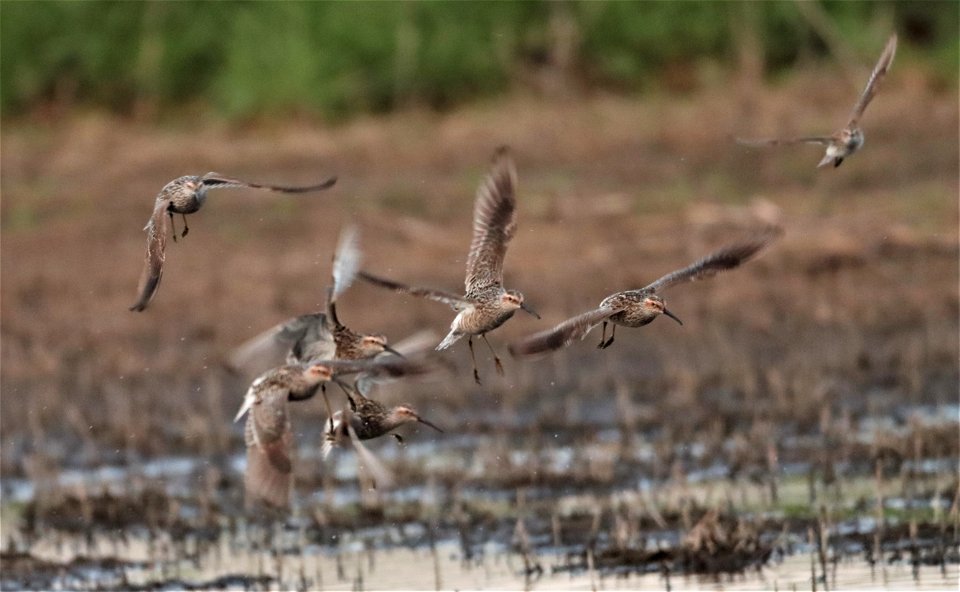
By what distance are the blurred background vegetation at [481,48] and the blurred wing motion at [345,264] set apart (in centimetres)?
1953

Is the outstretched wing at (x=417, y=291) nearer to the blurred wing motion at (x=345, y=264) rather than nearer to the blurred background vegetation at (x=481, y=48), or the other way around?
the blurred wing motion at (x=345, y=264)

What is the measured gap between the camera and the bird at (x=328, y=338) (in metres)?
8.38

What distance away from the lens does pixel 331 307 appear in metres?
8.35

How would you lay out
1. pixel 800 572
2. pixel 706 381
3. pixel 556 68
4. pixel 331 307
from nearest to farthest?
pixel 331 307
pixel 800 572
pixel 706 381
pixel 556 68

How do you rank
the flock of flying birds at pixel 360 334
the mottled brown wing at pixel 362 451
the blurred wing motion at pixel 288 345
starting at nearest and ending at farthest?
the mottled brown wing at pixel 362 451 → the flock of flying birds at pixel 360 334 → the blurred wing motion at pixel 288 345

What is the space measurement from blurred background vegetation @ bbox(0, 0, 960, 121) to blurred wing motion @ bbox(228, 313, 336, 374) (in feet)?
62.9

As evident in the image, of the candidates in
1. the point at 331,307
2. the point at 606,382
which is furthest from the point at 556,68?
the point at 331,307

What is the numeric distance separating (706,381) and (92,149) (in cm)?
1497

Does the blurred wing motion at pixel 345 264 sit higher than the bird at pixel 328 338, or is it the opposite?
the blurred wing motion at pixel 345 264

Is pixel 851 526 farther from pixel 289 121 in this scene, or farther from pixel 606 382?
pixel 289 121

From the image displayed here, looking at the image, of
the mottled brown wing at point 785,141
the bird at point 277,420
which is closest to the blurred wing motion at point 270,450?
the bird at point 277,420

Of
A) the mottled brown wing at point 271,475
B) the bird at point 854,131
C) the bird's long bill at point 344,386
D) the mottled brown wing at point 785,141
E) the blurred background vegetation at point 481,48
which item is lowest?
the mottled brown wing at point 271,475

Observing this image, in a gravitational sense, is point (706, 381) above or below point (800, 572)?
above

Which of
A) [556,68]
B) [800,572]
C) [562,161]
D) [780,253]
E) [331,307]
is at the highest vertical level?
[556,68]
